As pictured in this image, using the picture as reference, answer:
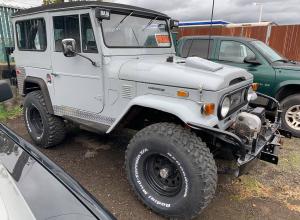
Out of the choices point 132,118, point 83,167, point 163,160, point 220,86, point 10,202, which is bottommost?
point 83,167

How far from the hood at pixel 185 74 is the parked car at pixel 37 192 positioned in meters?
1.49

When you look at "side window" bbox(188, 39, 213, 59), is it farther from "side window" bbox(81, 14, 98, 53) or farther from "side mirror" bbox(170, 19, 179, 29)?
"side window" bbox(81, 14, 98, 53)

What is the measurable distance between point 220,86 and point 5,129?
6.32 ft

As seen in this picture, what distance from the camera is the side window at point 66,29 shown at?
3.56 metres

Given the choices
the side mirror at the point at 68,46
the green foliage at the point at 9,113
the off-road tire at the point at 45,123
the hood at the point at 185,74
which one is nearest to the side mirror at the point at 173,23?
the hood at the point at 185,74

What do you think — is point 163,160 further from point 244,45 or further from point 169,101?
point 244,45

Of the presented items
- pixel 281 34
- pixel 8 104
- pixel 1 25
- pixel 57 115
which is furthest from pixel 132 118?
pixel 281 34

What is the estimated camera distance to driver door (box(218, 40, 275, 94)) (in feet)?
18.1

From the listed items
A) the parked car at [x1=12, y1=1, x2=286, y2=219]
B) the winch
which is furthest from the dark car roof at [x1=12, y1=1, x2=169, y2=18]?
the winch

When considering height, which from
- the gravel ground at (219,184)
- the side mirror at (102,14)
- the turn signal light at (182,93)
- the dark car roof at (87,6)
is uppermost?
the dark car roof at (87,6)

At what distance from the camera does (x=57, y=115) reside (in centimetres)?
413

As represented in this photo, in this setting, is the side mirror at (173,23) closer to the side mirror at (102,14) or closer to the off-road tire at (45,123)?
the side mirror at (102,14)

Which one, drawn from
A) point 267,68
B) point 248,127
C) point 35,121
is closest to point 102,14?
point 248,127

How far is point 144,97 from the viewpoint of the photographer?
2.99 m
